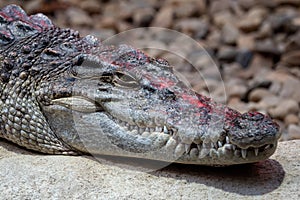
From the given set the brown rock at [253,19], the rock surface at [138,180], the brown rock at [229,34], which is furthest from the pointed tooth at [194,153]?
the brown rock at [253,19]

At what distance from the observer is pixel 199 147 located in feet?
9.11

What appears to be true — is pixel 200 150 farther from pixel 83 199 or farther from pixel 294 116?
pixel 294 116

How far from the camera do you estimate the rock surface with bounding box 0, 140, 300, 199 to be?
284 cm

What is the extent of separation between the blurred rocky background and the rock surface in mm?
1938

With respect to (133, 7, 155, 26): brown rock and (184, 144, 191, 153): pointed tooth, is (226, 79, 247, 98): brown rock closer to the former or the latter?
(133, 7, 155, 26): brown rock

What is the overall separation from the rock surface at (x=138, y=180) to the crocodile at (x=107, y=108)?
11cm

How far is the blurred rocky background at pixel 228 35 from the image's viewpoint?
18.2 ft

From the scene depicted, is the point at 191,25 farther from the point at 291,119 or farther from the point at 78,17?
the point at 291,119

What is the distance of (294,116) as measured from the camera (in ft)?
16.8

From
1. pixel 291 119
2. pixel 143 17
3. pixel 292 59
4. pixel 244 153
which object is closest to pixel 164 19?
pixel 143 17

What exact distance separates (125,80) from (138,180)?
1.71 feet

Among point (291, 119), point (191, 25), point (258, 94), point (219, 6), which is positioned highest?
point (219, 6)

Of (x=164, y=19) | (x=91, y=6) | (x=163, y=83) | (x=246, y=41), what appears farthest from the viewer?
(x=91, y=6)

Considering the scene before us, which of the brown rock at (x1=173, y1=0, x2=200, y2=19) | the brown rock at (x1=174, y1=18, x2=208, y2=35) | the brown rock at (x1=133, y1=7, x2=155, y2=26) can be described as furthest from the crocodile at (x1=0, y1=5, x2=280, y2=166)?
the brown rock at (x1=173, y1=0, x2=200, y2=19)
